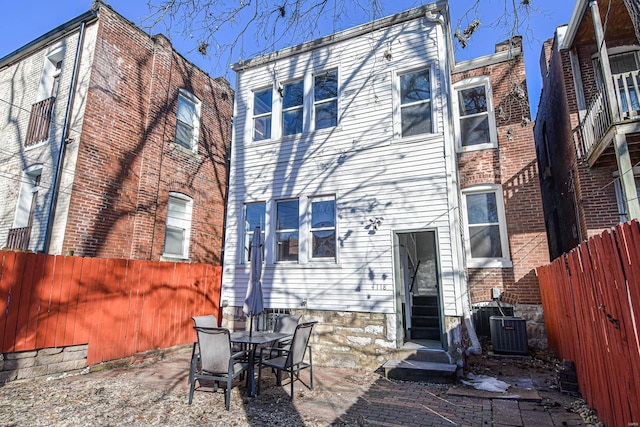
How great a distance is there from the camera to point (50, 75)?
33.8 feet

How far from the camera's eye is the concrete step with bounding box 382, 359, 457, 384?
6035mm

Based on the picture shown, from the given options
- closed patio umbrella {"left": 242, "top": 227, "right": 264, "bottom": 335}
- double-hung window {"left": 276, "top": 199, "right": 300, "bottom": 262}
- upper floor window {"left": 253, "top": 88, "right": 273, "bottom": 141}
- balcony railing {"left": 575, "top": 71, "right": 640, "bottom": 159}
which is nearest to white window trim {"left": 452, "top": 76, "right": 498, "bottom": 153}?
balcony railing {"left": 575, "top": 71, "right": 640, "bottom": 159}

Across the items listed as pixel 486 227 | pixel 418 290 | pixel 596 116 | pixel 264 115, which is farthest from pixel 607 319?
pixel 264 115

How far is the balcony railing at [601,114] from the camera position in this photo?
274 inches

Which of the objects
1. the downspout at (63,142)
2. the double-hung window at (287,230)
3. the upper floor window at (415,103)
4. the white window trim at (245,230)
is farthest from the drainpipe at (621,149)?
the downspout at (63,142)

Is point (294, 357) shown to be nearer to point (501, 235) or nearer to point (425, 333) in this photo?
point (425, 333)

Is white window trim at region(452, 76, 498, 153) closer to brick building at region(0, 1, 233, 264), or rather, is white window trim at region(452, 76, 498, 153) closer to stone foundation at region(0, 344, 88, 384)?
brick building at region(0, 1, 233, 264)

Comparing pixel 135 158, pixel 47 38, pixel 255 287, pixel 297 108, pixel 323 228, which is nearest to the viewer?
pixel 255 287

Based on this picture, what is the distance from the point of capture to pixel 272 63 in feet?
32.5

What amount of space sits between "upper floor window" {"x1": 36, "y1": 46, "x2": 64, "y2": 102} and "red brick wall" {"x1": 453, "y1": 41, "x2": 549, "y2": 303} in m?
11.8

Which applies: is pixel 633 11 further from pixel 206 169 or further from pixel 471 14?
pixel 206 169

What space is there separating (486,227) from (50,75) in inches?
518

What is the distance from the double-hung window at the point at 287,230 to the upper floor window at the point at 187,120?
4.64 m

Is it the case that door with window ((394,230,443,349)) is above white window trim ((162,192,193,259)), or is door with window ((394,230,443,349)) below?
below
